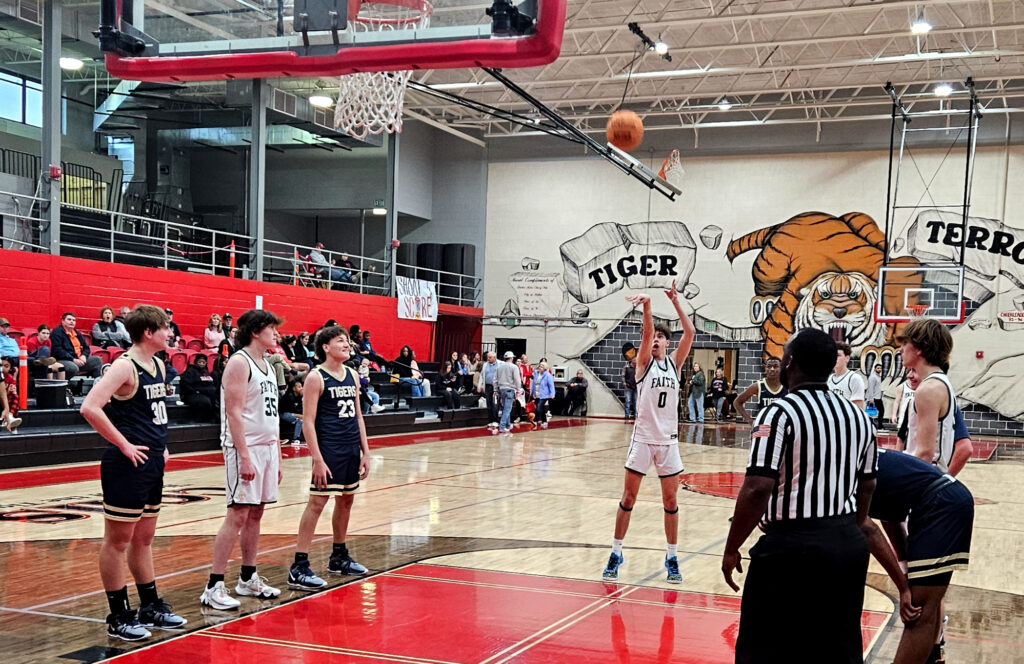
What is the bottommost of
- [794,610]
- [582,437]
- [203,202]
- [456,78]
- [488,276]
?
[582,437]

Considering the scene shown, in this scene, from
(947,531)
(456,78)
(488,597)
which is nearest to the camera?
(947,531)

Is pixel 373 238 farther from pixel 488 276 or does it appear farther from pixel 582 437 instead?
pixel 582 437

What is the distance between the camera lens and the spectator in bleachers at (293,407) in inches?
604

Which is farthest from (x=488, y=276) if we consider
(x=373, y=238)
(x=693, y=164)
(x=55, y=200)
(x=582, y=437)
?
(x=55, y=200)

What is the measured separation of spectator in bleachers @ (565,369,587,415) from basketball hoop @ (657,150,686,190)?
19.7ft

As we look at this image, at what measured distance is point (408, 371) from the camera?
866 inches

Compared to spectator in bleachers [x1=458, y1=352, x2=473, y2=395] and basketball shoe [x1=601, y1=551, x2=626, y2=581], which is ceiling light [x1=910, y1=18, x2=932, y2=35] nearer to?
spectator in bleachers [x1=458, y1=352, x2=473, y2=395]

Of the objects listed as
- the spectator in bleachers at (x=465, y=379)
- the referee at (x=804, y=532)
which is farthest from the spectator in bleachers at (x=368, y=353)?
the referee at (x=804, y=532)

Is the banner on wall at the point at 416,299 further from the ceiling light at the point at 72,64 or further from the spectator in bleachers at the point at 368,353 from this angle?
the ceiling light at the point at 72,64

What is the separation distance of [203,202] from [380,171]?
5006 millimetres

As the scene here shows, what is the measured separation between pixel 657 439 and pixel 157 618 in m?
3.50

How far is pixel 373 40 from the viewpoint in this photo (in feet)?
20.7

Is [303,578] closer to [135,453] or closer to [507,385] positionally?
[135,453]

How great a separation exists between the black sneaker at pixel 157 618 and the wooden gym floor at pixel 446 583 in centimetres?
7
